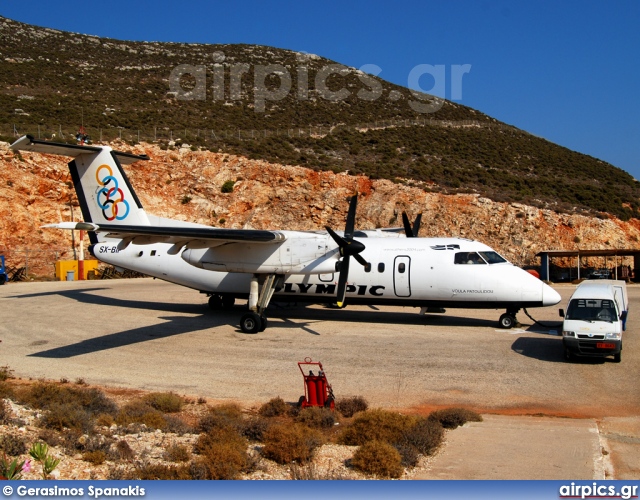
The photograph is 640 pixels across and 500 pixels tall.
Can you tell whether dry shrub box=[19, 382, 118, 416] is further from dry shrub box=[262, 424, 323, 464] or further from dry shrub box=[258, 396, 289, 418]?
dry shrub box=[262, 424, 323, 464]

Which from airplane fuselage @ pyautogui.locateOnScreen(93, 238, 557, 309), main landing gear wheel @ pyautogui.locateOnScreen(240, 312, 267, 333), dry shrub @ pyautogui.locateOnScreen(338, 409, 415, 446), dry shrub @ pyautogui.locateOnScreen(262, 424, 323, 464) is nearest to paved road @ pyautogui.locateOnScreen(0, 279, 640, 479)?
main landing gear wheel @ pyautogui.locateOnScreen(240, 312, 267, 333)

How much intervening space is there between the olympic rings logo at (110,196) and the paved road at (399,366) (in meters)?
4.33

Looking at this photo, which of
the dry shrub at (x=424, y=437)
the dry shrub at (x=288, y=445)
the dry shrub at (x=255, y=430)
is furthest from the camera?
the dry shrub at (x=255, y=430)

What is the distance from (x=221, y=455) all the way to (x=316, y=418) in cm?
308

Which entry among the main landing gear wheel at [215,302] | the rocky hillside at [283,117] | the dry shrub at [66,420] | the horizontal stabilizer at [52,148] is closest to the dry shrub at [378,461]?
the dry shrub at [66,420]

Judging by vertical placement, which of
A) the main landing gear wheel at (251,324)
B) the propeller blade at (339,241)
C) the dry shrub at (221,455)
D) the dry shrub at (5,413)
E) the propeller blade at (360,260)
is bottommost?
the dry shrub at (221,455)

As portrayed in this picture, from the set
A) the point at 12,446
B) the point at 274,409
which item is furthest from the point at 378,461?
the point at 12,446

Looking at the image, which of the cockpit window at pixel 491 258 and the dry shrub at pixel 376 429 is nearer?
the dry shrub at pixel 376 429

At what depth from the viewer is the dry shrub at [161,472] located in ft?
24.6

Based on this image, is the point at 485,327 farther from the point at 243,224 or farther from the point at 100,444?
the point at 243,224

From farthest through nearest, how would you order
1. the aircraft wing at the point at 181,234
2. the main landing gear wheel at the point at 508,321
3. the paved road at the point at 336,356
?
the main landing gear wheel at the point at 508,321 → the aircraft wing at the point at 181,234 → the paved road at the point at 336,356

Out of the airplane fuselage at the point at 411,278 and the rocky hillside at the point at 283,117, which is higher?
the rocky hillside at the point at 283,117

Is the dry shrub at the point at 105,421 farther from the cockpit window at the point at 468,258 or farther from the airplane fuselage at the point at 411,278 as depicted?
the cockpit window at the point at 468,258

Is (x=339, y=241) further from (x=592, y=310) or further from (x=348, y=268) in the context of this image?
(x=592, y=310)
